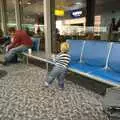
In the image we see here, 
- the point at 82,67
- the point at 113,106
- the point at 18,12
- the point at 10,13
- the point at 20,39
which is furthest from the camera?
the point at 10,13

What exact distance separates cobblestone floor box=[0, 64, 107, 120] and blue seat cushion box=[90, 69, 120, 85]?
390mm

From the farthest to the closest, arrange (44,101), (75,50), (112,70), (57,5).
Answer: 1. (57,5)
2. (75,50)
3. (112,70)
4. (44,101)

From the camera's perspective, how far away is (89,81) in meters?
4.29

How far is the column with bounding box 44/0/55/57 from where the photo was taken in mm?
6555

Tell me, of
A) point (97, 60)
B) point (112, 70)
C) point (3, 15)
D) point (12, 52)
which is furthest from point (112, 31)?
point (3, 15)

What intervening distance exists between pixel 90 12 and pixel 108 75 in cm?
318

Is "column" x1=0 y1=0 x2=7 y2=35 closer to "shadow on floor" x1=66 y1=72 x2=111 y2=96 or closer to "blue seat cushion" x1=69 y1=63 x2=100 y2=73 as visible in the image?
"shadow on floor" x1=66 y1=72 x2=111 y2=96

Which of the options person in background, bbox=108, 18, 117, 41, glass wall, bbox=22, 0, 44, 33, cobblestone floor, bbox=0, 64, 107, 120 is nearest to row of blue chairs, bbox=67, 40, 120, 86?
cobblestone floor, bbox=0, 64, 107, 120

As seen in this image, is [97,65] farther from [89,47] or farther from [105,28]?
[105,28]

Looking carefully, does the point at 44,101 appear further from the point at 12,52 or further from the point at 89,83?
the point at 12,52

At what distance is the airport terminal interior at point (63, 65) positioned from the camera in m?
3.30

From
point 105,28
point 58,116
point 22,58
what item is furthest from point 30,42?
point 58,116

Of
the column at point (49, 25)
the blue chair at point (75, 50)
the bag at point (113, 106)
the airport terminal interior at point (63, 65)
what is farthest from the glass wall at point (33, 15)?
the bag at point (113, 106)

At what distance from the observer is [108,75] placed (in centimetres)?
373
